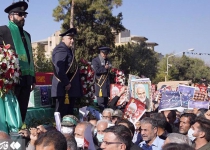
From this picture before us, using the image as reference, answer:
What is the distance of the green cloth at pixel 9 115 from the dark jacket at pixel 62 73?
1.83 metres

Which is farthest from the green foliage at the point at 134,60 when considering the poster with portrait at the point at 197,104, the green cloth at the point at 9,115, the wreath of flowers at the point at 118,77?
the green cloth at the point at 9,115

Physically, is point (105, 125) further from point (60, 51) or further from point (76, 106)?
point (76, 106)

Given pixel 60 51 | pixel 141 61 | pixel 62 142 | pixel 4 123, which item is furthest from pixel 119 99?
pixel 141 61

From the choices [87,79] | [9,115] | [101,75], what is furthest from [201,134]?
[101,75]

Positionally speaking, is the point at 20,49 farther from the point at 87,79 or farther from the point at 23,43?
the point at 87,79

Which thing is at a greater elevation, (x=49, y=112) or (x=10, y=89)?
(x=10, y=89)

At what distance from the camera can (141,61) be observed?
131 ft

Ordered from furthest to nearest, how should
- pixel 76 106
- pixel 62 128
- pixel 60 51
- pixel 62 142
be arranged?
pixel 76 106 < pixel 60 51 < pixel 62 128 < pixel 62 142

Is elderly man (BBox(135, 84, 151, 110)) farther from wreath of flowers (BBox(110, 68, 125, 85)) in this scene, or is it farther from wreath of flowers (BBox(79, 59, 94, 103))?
wreath of flowers (BBox(110, 68, 125, 85))

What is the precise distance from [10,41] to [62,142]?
2845 millimetres

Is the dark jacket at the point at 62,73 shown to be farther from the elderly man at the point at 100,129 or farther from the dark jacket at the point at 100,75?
the dark jacket at the point at 100,75

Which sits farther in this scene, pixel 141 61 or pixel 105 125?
pixel 141 61

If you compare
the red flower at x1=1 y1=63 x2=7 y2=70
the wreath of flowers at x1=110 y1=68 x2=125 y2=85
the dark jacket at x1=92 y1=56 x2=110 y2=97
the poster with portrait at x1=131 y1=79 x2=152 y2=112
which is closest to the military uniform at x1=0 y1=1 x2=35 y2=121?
the red flower at x1=1 y1=63 x2=7 y2=70

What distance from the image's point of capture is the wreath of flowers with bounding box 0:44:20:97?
519cm
